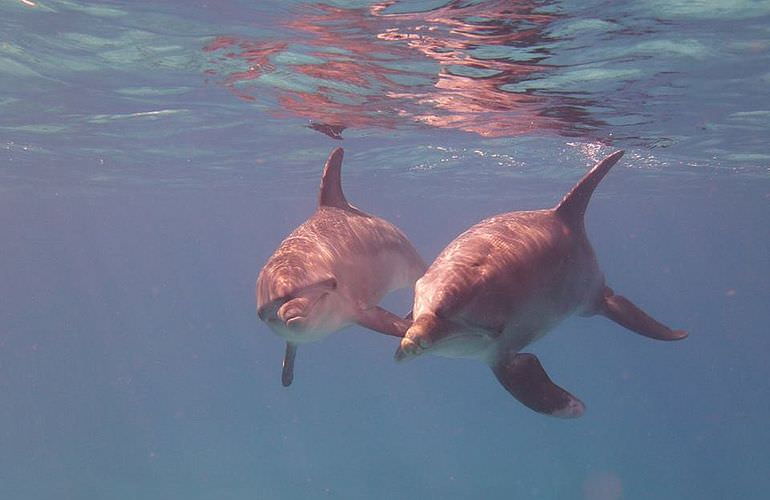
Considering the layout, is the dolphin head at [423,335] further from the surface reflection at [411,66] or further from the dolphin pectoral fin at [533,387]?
the surface reflection at [411,66]

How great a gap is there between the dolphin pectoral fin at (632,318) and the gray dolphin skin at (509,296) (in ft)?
2.52

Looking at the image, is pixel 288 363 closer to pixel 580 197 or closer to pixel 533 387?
pixel 533 387

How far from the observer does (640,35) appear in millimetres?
10836

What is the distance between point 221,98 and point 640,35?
10.3 metres

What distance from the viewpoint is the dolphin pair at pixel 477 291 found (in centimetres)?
459

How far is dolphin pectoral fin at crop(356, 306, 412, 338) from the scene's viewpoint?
5484mm

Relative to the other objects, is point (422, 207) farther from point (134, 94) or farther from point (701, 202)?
point (134, 94)

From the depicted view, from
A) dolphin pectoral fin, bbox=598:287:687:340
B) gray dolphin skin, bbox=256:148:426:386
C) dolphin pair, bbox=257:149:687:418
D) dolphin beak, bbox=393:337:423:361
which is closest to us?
dolphin beak, bbox=393:337:423:361

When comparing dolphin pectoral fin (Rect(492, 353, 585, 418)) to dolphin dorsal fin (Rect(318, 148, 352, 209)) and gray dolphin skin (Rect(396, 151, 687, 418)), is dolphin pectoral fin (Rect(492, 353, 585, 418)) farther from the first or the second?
dolphin dorsal fin (Rect(318, 148, 352, 209))

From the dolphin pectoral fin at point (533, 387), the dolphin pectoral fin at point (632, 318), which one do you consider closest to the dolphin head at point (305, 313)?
the dolphin pectoral fin at point (533, 387)

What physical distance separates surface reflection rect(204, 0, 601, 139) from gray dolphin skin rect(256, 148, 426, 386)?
117 inches

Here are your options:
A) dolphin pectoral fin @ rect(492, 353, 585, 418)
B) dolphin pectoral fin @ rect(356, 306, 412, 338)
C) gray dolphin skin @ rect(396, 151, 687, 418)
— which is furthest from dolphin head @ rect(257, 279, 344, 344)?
dolphin pectoral fin @ rect(492, 353, 585, 418)

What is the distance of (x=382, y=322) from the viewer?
5.68 meters

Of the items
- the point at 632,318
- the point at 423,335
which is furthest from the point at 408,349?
the point at 632,318
